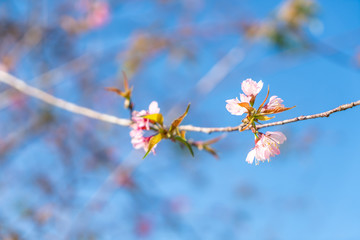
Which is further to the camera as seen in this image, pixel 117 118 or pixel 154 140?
pixel 117 118

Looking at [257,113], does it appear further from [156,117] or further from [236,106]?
[156,117]

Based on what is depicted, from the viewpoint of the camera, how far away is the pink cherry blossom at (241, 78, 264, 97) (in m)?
0.80

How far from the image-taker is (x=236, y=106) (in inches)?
32.1

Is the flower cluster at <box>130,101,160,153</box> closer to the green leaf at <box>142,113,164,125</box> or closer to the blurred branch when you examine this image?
the green leaf at <box>142,113,164,125</box>

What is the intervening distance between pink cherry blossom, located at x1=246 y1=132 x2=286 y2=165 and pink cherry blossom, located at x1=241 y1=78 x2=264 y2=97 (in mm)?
116

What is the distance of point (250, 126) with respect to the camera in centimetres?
79

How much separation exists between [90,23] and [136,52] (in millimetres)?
674

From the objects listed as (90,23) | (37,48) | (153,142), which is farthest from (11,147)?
(153,142)

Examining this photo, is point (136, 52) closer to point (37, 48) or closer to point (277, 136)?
point (37, 48)

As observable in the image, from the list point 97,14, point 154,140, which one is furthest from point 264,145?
point 97,14

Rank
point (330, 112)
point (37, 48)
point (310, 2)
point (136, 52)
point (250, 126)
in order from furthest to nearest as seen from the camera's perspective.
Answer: point (136, 52)
point (37, 48)
point (310, 2)
point (250, 126)
point (330, 112)

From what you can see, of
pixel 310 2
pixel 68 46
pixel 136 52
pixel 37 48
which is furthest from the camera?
pixel 68 46

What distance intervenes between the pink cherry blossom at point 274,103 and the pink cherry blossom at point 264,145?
0.07 metres

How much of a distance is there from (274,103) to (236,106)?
0.10 m
